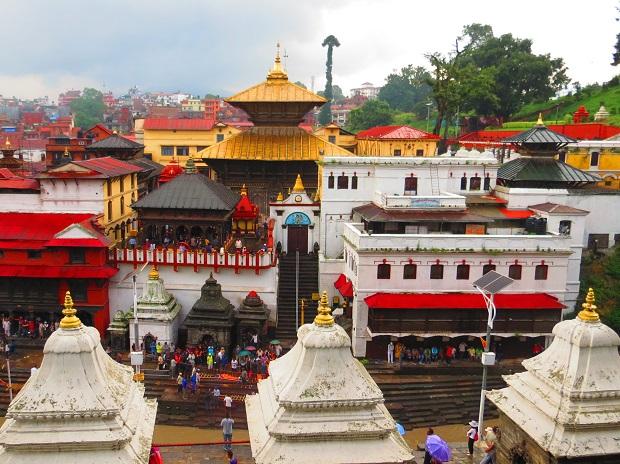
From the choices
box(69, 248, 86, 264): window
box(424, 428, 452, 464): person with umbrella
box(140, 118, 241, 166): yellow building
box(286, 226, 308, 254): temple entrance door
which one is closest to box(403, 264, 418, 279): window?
box(286, 226, 308, 254): temple entrance door

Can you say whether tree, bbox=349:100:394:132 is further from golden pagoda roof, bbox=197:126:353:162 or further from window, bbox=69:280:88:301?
window, bbox=69:280:88:301

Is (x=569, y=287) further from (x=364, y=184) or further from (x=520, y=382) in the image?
(x=520, y=382)

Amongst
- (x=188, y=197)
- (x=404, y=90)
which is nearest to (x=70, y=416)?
(x=188, y=197)

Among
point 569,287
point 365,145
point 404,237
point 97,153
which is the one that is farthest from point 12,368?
point 365,145

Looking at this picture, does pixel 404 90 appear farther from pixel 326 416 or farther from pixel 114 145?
pixel 326 416

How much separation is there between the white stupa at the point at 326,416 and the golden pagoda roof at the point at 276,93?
3108 cm

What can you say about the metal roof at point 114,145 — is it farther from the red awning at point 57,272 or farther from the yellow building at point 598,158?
the yellow building at point 598,158

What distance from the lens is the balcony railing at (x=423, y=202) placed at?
29.1 meters

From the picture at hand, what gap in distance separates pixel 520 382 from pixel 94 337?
25.5ft

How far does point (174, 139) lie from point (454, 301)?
43.7 m

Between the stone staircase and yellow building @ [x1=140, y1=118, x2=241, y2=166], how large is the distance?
33.4m

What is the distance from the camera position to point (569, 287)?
2994 cm

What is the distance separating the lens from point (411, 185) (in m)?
32.2

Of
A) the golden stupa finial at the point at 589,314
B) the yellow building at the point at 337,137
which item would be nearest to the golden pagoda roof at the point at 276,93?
the yellow building at the point at 337,137
